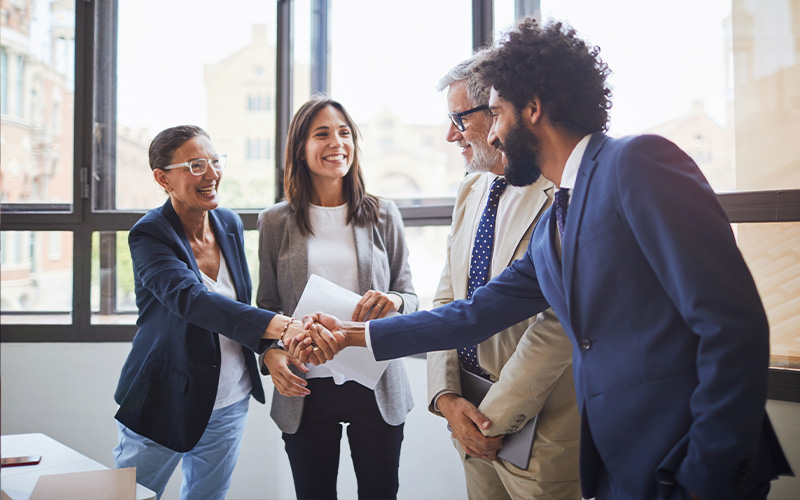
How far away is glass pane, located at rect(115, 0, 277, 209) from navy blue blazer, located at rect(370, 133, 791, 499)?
2293mm

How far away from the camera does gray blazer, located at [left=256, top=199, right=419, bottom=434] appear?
1.90 metres

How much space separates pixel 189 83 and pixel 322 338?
211 cm

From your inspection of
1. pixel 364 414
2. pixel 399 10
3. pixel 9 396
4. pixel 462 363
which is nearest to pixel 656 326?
pixel 462 363

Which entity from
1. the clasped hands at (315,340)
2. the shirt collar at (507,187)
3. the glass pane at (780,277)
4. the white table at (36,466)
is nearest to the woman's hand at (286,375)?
the clasped hands at (315,340)

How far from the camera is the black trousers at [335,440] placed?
1.87 meters

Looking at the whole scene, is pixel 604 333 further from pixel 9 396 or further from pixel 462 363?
pixel 9 396

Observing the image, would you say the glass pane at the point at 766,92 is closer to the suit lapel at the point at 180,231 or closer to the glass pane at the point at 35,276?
the suit lapel at the point at 180,231

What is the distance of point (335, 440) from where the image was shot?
6.29ft

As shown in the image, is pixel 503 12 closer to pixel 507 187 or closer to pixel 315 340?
pixel 507 187

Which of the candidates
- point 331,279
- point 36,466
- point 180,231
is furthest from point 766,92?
point 36,466

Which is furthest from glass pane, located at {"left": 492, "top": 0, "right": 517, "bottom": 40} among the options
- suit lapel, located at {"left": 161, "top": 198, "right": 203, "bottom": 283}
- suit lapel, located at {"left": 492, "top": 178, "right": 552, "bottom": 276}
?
suit lapel, located at {"left": 161, "top": 198, "right": 203, "bottom": 283}

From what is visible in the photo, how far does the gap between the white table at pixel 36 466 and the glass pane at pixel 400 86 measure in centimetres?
180

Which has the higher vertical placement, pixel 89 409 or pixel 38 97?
pixel 38 97

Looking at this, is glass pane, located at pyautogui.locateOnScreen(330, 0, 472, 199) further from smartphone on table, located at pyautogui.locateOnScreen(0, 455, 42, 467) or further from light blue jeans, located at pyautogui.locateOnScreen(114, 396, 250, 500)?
smartphone on table, located at pyautogui.locateOnScreen(0, 455, 42, 467)
